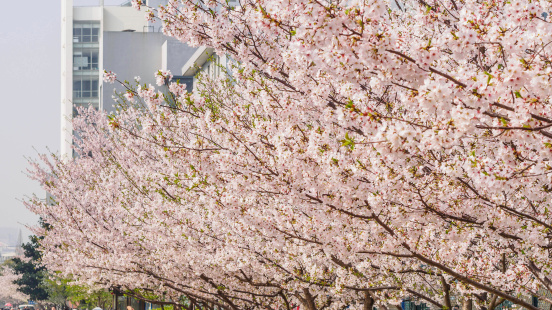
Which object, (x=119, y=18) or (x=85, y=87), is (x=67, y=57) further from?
(x=119, y=18)

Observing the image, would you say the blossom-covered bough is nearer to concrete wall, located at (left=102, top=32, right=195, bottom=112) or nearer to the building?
concrete wall, located at (left=102, top=32, right=195, bottom=112)

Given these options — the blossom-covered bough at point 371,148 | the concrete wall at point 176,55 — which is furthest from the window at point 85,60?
the blossom-covered bough at point 371,148

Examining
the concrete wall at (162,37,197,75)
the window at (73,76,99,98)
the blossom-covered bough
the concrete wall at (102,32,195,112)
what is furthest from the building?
the blossom-covered bough

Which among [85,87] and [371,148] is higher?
[85,87]

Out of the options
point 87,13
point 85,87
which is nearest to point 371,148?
point 85,87

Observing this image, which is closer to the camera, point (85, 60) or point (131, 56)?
point (131, 56)

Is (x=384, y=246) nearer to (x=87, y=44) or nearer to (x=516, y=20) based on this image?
(x=516, y=20)

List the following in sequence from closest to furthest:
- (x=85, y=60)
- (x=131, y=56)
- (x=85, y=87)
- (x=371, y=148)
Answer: (x=371, y=148)
(x=131, y=56)
(x=85, y=87)
(x=85, y=60)

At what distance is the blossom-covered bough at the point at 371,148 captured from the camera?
5.30 m

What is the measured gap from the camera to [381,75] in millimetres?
5965

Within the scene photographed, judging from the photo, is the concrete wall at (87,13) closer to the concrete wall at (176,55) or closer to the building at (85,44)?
the building at (85,44)

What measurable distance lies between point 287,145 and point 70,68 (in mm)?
100759

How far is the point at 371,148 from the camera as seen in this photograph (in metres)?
7.29

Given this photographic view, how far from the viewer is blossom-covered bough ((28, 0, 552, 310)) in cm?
530
